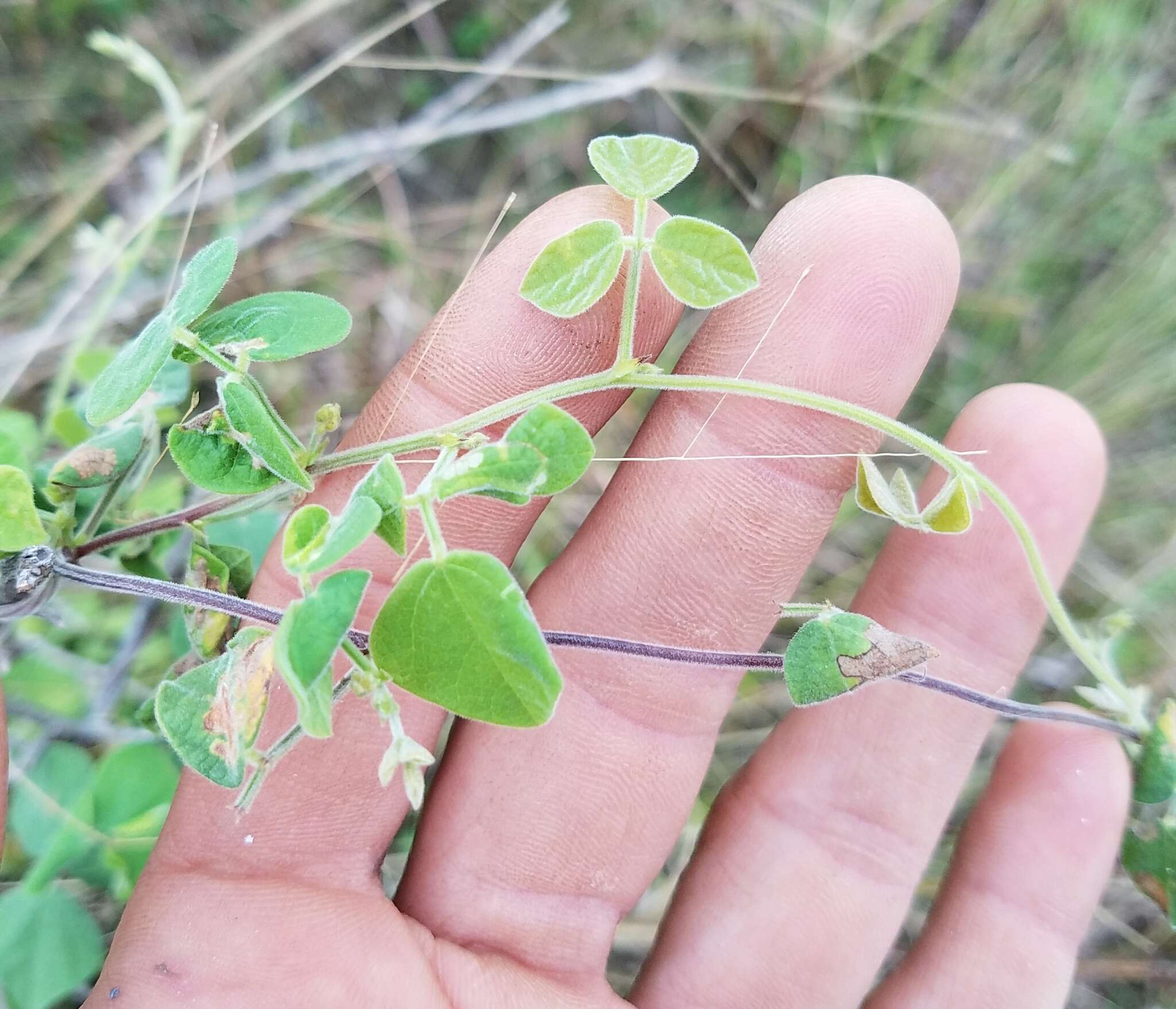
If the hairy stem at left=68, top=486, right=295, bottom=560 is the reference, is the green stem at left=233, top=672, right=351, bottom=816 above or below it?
below

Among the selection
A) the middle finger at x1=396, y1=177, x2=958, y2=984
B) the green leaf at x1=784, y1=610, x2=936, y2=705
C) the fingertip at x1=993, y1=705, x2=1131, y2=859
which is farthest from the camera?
the fingertip at x1=993, y1=705, x2=1131, y2=859

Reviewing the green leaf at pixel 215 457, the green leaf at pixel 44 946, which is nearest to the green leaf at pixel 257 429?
the green leaf at pixel 215 457

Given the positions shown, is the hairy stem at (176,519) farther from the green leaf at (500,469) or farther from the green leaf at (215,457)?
the green leaf at (500,469)

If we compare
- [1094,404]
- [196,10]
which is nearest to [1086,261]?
[1094,404]

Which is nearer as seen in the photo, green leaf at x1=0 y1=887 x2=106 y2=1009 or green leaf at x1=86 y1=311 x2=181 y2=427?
green leaf at x1=86 y1=311 x2=181 y2=427

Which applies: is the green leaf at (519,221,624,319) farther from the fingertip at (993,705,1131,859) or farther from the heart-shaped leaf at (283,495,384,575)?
the fingertip at (993,705,1131,859)

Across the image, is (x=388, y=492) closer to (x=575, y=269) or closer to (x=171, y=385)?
(x=575, y=269)

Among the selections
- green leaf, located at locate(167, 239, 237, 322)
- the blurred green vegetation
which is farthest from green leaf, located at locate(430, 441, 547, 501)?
the blurred green vegetation
